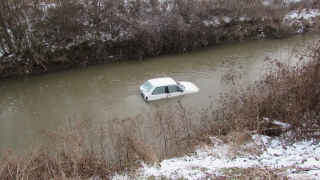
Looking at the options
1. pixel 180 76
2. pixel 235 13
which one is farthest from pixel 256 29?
pixel 180 76

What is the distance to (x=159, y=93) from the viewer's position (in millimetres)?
13242

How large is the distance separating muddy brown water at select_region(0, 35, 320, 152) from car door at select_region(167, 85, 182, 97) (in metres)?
0.38

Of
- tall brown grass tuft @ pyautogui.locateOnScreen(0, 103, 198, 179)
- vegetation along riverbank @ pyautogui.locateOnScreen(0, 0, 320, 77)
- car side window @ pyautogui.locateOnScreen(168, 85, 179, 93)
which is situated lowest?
tall brown grass tuft @ pyautogui.locateOnScreen(0, 103, 198, 179)

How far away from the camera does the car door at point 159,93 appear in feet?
43.0

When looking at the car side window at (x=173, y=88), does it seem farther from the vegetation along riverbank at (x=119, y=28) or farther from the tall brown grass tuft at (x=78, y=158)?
the vegetation along riverbank at (x=119, y=28)

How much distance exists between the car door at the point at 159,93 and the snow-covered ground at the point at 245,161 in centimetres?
490

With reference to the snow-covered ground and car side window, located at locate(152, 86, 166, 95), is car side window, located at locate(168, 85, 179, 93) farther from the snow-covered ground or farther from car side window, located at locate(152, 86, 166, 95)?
the snow-covered ground

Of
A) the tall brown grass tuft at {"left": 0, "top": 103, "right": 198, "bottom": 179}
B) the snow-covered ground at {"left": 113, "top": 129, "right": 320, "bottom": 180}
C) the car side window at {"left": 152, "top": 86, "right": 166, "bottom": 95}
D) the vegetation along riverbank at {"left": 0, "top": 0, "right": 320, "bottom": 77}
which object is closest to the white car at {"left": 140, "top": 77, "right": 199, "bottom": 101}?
the car side window at {"left": 152, "top": 86, "right": 166, "bottom": 95}

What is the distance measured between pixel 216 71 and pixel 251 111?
8270mm

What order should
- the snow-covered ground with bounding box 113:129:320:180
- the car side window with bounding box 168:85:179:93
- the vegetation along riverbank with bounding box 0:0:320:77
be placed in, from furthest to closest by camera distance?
the vegetation along riverbank with bounding box 0:0:320:77 → the car side window with bounding box 168:85:179:93 → the snow-covered ground with bounding box 113:129:320:180

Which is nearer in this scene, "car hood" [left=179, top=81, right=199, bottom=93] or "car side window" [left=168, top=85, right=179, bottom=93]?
"car side window" [left=168, top=85, right=179, bottom=93]

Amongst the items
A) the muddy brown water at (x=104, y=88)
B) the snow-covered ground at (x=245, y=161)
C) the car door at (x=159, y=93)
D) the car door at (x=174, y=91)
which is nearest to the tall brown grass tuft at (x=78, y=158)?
the snow-covered ground at (x=245, y=161)

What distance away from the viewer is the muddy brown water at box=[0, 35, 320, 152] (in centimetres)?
1194

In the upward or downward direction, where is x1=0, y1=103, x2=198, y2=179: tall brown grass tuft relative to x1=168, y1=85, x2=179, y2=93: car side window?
downward
